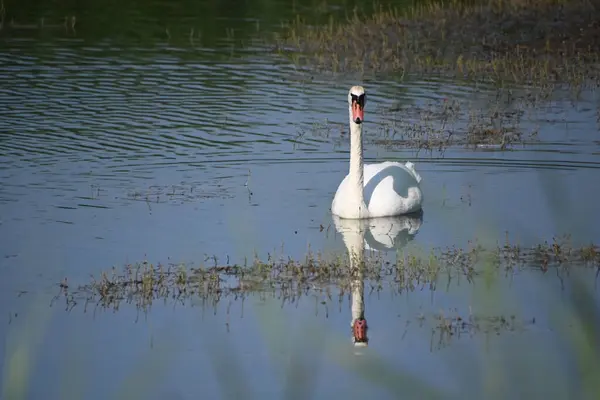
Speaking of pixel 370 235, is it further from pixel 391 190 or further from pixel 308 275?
pixel 308 275

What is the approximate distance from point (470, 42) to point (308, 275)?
1417 cm

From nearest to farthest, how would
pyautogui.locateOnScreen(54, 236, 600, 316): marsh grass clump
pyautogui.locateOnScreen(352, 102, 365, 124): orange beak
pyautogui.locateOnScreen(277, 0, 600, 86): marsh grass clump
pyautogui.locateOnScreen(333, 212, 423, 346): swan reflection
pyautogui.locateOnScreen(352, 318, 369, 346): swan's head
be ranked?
pyautogui.locateOnScreen(352, 318, 369, 346): swan's head, pyautogui.locateOnScreen(54, 236, 600, 316): marsh grass clump, pyautogui.locateOnScreen(333, 212, 423, 346): swan reflection, pyautogui.locateOnScreen(352, 102, 365, 124): orange beak, pyautogui.locateOnScreen(277, 0, 600, 86): marsh grass clump

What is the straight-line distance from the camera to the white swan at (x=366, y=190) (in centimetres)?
1255

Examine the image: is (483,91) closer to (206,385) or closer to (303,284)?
(303,284)

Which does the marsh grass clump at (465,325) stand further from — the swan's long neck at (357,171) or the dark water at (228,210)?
the swan's long neck at (357,171)

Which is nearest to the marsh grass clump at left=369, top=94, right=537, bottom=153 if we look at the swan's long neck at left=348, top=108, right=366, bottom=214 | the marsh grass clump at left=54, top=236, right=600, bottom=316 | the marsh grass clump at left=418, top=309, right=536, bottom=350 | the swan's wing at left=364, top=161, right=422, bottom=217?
the swan's wing at left=364, top=161, right=422, bottom=217

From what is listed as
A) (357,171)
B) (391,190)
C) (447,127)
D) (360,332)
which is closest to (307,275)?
(360,332)

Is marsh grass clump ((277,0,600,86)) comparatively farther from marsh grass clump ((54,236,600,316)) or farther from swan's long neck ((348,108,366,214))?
marsh grass clump ((54,236,600,316))

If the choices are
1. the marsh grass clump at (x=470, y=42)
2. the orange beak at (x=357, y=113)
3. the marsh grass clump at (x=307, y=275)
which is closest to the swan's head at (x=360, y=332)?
the marsh grass clump at (x=307, y=275)

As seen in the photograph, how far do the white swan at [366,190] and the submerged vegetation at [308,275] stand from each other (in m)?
1.39

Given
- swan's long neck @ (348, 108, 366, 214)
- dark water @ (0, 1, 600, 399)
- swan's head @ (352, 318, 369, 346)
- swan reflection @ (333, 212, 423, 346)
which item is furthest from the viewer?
swan's long neck @ (348, 108, 366, 214)

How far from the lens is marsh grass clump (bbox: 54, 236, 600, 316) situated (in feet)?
32.7

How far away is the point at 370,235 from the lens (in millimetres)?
12125

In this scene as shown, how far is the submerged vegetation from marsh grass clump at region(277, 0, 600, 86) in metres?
→ 9.85
